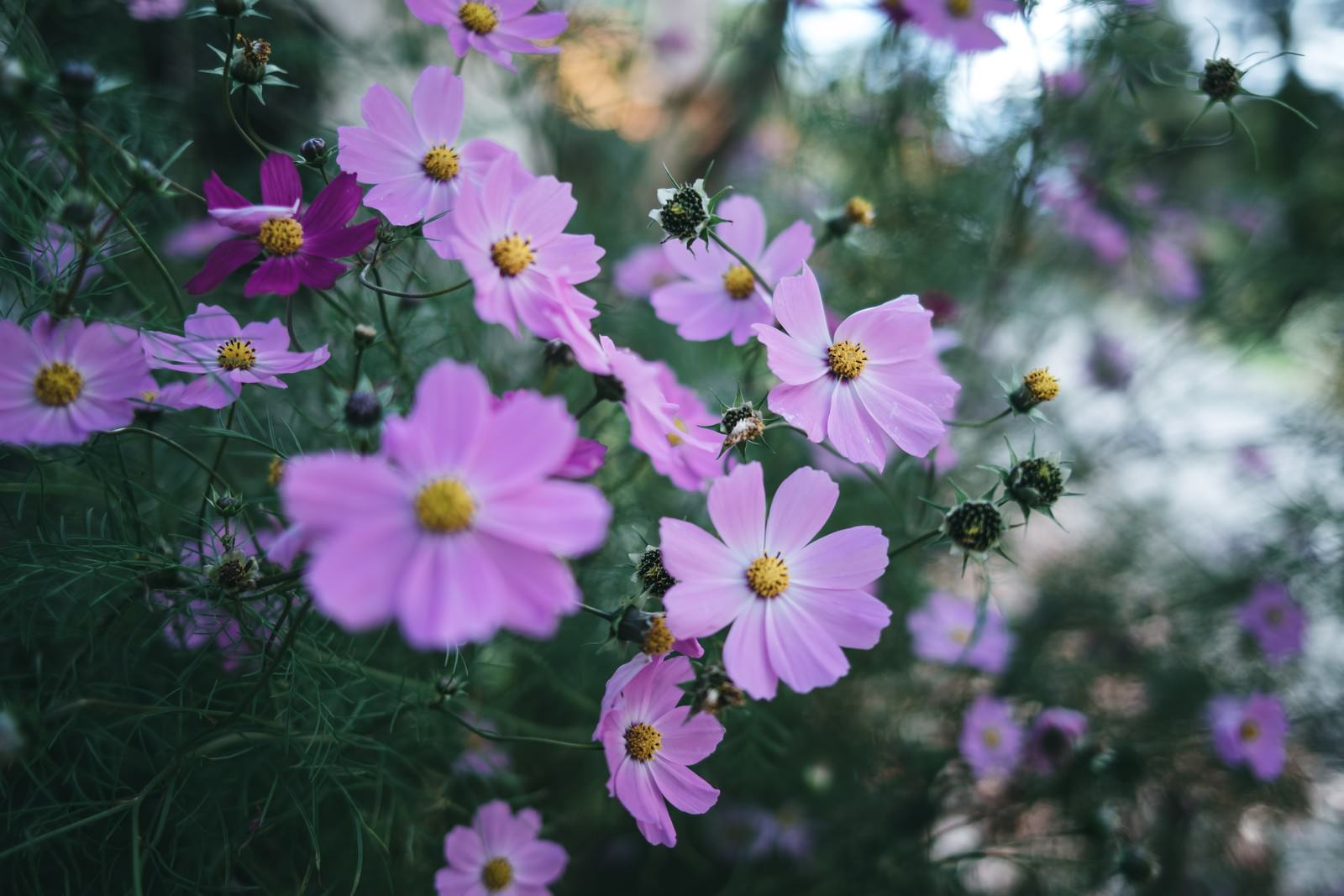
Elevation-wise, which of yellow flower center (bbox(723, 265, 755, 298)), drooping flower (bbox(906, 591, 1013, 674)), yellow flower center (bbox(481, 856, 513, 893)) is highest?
yellow flower center (bbox(723, 265, 755, 298))

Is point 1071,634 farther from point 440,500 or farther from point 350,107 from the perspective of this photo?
point 350,107

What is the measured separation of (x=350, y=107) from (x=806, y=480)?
1.37 metres

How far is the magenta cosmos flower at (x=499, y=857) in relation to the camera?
69cm

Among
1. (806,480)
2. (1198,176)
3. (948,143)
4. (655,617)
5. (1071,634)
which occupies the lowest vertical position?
(1071,634)

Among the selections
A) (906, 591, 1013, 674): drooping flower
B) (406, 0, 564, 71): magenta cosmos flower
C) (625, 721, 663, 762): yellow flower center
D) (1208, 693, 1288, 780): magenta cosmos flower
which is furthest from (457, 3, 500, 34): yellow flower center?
(1208, 693, 1288, 780): magenta cosmos flower

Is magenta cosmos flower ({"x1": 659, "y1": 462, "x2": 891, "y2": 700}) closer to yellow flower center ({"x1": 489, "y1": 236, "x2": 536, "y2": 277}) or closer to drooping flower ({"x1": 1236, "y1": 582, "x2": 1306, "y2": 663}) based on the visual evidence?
yellow flower center ({"x1": 489, "y1": 236, "x2": 536, "y2": 277})

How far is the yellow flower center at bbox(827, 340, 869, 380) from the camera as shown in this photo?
639mm

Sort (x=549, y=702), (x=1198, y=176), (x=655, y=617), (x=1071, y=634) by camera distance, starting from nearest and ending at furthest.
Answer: (x=655, y=617), (x=549, y=702), (x=1071, y=634), (x=1198, y=176)

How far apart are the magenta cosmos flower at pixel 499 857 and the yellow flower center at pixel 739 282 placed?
1.75ft

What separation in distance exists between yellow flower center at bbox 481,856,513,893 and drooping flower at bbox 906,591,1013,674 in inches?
24.5

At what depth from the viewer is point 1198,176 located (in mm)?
2088

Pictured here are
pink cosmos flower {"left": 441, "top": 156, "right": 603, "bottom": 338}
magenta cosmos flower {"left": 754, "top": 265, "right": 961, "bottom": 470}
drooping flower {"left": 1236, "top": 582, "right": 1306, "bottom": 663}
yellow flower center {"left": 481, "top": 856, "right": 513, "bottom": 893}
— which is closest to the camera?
pink cosmos flower {"left": 441, "top": 156, "right": 603, "bottom": 338}

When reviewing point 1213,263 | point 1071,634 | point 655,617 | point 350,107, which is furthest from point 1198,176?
point 655,617

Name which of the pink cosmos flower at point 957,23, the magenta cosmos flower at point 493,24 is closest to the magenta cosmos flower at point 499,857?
the magenta cosmos flower at point 493,24
